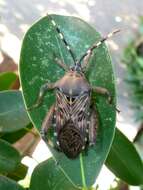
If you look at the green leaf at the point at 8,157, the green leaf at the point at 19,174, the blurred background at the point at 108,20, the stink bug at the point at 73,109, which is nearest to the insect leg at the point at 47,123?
the stink bug at the point at 73,109

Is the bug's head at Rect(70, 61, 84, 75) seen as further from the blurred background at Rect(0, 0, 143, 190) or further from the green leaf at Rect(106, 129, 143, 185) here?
the blurred background at Rect(0, 0, 143, 190)

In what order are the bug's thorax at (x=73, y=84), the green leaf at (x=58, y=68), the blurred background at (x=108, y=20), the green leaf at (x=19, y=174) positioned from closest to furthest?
the green leaf at (x=58, y=68) < the bug's thorax at (x=73, y=84) < the green leaf at (x=19, y=174) < the blurred background at (x=108, y=20)

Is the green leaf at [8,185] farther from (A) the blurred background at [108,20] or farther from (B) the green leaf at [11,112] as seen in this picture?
(A) the blurred background at [108,20]

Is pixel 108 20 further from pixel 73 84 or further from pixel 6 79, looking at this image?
pixel 73 84

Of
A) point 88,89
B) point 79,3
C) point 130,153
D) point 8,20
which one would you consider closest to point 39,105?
point 88,89

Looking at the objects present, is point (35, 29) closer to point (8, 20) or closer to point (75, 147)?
point (75, 147)

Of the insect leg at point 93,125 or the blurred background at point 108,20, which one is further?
the blurred background at point 108,20

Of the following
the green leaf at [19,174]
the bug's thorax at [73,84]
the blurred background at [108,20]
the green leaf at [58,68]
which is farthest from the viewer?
the blurred background at [108,20]

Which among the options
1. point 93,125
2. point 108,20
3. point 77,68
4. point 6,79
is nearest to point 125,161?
point 93,125
